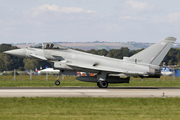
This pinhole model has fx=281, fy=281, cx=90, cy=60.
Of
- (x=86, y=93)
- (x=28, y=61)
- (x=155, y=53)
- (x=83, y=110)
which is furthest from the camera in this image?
(x=28, y=61)

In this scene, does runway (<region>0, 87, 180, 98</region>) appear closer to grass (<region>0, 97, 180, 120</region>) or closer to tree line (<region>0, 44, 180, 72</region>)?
grass (<region>0, 97, 180, 120</region>)

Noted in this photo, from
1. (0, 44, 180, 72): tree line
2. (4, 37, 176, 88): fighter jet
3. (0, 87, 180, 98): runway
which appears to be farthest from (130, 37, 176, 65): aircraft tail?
(0, 44, 180, 72): tree line

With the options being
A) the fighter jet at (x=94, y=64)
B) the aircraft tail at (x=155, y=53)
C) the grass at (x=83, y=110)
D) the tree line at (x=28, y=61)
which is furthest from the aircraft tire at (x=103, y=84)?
the tree line at (x=28, y=61)

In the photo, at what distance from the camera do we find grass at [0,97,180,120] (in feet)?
35.1

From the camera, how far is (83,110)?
12.2 meters

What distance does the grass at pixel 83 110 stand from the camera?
35.1 ft

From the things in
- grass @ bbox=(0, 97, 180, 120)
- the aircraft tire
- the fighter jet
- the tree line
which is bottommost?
the tree line

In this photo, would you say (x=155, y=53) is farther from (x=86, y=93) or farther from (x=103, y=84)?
(x=86, y=93)

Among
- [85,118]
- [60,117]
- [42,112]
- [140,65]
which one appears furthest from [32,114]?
[140,65]

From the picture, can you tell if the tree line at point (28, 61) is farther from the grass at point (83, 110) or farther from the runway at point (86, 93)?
the grass at point (83, 110)

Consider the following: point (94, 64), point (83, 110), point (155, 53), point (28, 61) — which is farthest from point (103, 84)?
point (28, 61)

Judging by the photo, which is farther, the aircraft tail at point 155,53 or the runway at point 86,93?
the aircraft tail at point 155,53

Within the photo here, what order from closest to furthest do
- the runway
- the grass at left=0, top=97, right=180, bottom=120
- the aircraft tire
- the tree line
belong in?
the grass at left=0, top=97, right=180, bottom=120, the runway, the aircraft tire, the tree line

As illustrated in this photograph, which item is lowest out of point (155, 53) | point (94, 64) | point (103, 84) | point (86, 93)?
point (103, 84)
